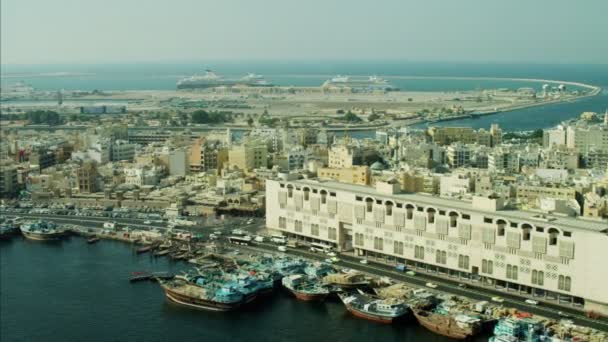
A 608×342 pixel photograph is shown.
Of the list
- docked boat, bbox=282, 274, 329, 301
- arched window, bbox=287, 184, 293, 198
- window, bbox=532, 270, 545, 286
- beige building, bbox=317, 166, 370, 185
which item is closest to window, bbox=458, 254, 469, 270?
window, bbox=532, 270, 545, 286

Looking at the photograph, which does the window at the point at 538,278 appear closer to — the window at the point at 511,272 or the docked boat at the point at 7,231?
the window at the point at 511,272

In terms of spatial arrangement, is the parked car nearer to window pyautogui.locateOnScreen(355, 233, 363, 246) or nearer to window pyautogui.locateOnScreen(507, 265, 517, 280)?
window pyautogui.locateOnScreen(507, 265, 517, 280)

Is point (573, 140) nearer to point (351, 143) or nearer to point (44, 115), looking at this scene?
point (351, 143)

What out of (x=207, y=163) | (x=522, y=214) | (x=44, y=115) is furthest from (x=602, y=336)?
(x=44, y=115)

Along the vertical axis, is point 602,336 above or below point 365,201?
below

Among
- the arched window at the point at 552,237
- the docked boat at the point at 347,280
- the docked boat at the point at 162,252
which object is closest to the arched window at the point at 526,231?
the arched window at the point at 552,237

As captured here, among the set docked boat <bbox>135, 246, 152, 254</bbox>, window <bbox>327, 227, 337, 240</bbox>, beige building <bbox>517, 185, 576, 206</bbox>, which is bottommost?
docked boat <bbox>135, 246, 152, 254</bbox>

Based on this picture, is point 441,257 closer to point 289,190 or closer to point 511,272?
point 511,272
